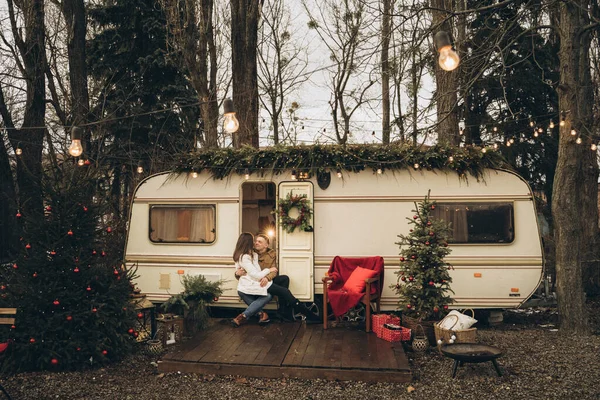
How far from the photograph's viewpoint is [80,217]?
Answer: 6.20 meters

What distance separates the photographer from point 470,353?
554 centimetres

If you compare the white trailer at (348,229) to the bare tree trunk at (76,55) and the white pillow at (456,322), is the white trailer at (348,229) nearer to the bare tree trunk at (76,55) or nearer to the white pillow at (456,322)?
the white pillow at (456,322)

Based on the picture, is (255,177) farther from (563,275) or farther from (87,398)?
(563,275)

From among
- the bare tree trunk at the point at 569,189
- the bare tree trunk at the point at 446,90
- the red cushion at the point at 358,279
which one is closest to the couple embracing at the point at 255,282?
the red cushion at the point at 358,279

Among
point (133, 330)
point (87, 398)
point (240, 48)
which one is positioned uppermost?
point (240, 48)

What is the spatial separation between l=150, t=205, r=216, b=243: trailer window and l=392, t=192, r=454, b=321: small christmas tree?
3.41 metres

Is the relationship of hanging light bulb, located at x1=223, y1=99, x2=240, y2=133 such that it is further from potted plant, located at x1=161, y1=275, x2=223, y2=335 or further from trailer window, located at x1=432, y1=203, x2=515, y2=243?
trailer window, located at x1=432, y1=203, x2=515, y2=243

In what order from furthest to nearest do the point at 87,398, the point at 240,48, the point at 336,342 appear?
the point at 240,48, the point at 336,342, the point at 87,398

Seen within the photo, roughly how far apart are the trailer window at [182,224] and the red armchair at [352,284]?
2.22 m

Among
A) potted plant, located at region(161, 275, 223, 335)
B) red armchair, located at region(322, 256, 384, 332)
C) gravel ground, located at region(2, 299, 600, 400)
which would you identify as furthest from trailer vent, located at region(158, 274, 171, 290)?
red armchair, located at region(322, 256, 384, 332)

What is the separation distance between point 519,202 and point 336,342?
3812 millimetres

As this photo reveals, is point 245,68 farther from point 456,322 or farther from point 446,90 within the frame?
point 456,322

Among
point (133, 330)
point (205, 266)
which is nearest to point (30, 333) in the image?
point (133, 330)

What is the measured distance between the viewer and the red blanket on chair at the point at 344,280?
24.1 ft
